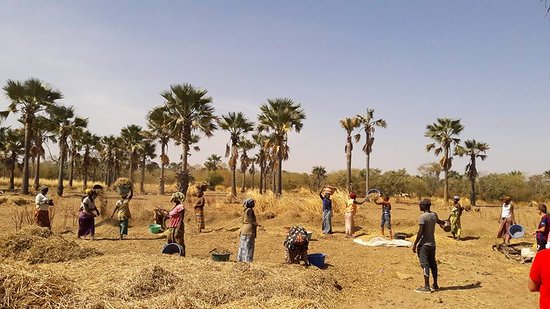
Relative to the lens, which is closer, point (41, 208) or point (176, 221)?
point (176, 221)

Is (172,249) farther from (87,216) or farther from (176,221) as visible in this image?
(87,216)

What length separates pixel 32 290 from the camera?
5.13 meters

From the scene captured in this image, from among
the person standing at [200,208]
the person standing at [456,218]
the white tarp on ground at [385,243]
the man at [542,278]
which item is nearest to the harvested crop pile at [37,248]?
the person standing at [200,208]

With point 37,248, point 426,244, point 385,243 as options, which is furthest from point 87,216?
point 426,244

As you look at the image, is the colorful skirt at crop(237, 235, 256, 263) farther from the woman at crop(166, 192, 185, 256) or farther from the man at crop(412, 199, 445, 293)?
the man at crop(412, 199, 445, 293)

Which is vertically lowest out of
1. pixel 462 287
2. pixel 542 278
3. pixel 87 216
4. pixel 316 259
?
pixel 462 287

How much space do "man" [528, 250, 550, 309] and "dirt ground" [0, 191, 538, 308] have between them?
269 centimetres

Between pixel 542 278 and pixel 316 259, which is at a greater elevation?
pixel 542 278

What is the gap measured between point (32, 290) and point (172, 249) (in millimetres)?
3501

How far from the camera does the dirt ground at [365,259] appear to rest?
21.9 ft

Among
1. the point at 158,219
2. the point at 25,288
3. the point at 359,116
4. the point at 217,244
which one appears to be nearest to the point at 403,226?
the point at 217,244

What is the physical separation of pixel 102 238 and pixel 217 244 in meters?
3.47

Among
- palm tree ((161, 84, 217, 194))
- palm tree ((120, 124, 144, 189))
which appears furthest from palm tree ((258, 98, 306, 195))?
palm tree ((120, 124, 144, 189))

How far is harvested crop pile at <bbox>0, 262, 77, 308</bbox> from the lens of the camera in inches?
194
